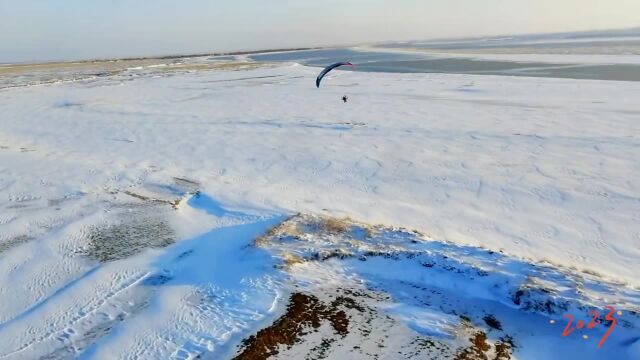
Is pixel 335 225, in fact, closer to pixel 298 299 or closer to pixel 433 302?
pixel 298 299

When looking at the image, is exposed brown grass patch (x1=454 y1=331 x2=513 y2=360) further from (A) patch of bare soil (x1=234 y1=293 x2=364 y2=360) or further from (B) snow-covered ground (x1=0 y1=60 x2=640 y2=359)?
(A) patch of bare soil (x1=234 y1=293 x2=364 y2=360)

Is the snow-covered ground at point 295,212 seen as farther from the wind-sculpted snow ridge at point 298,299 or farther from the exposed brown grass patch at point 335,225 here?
the exposed brown grass patch at point 335,225

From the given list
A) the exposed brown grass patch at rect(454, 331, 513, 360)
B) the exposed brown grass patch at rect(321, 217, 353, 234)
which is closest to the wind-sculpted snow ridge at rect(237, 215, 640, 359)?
the exposed brown grass patch at rect(454, 331, 513, 360)

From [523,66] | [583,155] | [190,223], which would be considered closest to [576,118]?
[583,155]

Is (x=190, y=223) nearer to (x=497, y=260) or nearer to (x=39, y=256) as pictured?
(x=39, y=256)

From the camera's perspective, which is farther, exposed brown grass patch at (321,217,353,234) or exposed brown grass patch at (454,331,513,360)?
exposed brown grass patch at (321,217,353,234)

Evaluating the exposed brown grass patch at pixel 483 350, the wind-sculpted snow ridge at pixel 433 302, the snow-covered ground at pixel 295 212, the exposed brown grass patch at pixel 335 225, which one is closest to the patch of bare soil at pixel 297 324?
the wind-sculpted snow ridge at pixel 433 302
